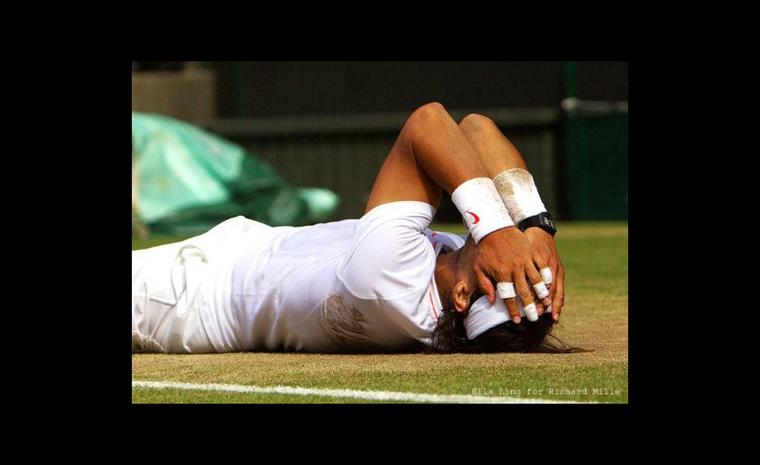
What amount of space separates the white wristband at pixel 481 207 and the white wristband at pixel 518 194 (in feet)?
0.39

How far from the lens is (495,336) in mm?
4812

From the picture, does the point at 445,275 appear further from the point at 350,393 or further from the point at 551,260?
the point at 350,393

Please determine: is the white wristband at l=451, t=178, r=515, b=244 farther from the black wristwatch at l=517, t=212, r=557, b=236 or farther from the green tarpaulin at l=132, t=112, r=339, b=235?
the green tarpaulin at l=132, t=112, r=339, b=235

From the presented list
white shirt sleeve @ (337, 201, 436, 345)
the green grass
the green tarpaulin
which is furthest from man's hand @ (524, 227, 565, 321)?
the green tarpaulin

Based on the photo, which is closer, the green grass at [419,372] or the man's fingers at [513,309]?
the green grass at [419,372]

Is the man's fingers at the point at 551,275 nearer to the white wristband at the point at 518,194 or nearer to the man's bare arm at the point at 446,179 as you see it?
the man's bare arm at the point at 446,179

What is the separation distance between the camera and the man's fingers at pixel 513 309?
4.54 m

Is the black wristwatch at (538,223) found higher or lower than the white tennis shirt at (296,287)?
higher

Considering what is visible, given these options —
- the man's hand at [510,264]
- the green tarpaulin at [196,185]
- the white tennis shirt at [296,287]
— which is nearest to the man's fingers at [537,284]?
the man's hand at [510,264]

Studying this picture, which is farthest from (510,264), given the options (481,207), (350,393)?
(350,393)

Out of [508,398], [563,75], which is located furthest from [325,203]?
[508,398]

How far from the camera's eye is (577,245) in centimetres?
1153

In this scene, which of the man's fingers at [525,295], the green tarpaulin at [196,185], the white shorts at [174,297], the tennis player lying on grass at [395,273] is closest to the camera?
the man's fingers at [525,295]

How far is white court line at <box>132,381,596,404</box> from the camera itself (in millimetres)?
3994
